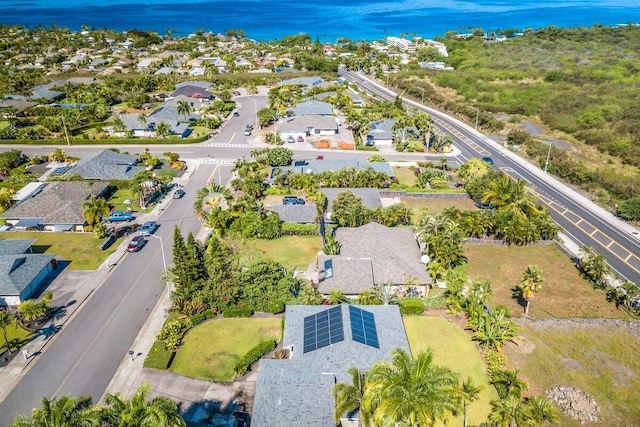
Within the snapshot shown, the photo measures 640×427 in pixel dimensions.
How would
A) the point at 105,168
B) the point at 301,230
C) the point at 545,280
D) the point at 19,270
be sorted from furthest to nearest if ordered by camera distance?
the point at 105,168
the point at 301,230
the point at 545,280
the point at 19,270

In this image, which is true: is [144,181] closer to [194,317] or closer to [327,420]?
[194,317]

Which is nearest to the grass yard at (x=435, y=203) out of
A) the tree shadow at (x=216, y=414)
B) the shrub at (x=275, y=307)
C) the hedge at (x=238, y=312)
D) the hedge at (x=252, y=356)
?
the shrub at (x=275, y=307)

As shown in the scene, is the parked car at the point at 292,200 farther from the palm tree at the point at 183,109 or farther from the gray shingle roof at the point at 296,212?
the palm tree at the point at 183,109

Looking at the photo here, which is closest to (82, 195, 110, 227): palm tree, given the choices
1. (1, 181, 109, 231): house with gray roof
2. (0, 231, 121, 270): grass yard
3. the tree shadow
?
(1, 181, 109, 231): house with gray roof

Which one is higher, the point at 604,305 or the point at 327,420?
the point at 327,420

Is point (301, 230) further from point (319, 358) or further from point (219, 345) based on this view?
point (319, 358)

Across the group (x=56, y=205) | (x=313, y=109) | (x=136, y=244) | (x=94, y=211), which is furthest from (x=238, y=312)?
(x=313, y=109)

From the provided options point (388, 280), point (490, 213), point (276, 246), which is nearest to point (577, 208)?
point (490, 213)
